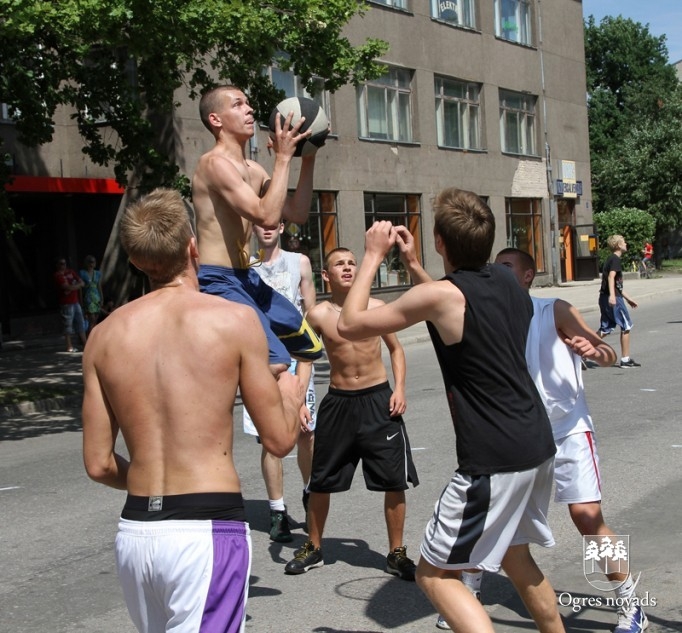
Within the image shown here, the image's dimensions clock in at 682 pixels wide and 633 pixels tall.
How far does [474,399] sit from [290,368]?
281cm

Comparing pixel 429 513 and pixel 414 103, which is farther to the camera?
pixel 414 103

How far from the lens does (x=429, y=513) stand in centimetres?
733

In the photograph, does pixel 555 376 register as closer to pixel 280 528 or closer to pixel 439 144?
pixel 280 528

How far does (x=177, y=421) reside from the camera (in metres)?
3.08

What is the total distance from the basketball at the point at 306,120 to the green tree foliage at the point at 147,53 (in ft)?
27.1

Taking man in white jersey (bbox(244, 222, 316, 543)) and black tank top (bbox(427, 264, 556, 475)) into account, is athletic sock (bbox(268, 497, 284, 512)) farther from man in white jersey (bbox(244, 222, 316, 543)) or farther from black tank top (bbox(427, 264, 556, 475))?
black tank top (bbox(427, 264, 556, 475))

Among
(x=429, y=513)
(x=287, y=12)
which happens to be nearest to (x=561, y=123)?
(x=287, y=12)

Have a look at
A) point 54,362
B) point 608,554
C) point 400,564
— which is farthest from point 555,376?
point 54,362

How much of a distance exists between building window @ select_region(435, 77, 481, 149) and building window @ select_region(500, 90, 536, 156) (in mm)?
1716

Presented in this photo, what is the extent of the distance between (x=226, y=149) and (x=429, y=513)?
11.3 ft

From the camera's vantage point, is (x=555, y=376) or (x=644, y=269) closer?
(x=555, y=376)

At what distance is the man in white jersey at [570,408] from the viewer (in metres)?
4.89

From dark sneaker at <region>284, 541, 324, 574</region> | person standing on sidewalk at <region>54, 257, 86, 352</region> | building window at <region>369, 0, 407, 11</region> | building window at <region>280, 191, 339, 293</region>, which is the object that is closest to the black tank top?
dark sneaker at <region>284, 541, 324, 574</region>

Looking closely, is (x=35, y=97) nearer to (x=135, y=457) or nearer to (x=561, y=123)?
(x=135, y=457)
